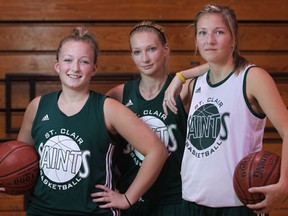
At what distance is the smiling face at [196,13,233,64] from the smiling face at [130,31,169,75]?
392 millimetres

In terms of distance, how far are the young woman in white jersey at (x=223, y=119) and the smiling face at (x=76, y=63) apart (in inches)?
19.6

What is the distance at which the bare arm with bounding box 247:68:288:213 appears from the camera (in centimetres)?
172

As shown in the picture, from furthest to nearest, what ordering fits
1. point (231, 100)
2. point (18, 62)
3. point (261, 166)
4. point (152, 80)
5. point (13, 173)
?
point (18, 62) → point (152, 80) → point (13, 173) → point (231, 100) → point (261, 166)

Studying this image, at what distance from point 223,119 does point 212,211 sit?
1.18 ft

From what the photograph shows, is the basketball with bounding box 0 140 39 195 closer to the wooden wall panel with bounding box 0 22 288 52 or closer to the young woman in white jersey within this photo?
the young woman in white jersey

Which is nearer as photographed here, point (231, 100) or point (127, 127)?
point (231, 100)

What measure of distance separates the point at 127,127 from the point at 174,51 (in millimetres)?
1984

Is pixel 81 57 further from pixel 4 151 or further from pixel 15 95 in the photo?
pixel 15 95

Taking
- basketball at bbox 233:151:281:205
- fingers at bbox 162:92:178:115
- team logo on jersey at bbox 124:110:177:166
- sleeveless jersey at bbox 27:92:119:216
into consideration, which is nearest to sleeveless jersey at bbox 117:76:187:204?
team logo on jersey at bbox 124:110:177:166

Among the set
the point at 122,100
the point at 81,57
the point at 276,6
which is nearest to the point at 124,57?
the point at 276,6

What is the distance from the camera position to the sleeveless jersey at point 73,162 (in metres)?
2.02

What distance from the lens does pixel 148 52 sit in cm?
233

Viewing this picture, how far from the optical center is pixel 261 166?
175 cm

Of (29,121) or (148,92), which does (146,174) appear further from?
(29,121)
